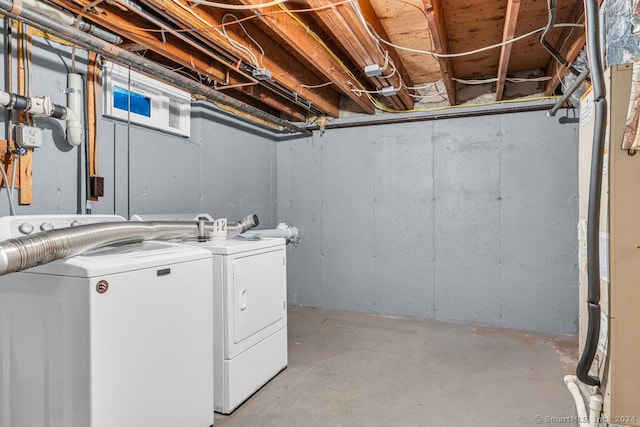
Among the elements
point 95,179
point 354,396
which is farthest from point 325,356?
point 95,179

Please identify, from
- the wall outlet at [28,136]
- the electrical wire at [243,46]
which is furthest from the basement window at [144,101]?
the electrical wire at [243,46]

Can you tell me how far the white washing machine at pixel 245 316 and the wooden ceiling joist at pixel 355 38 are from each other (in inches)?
55.0

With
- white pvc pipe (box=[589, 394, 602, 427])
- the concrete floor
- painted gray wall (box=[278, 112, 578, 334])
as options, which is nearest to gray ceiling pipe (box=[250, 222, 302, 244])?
painted gray wall (box=[278, 112, 578, 334])

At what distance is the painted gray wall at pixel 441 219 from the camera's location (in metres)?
3.60

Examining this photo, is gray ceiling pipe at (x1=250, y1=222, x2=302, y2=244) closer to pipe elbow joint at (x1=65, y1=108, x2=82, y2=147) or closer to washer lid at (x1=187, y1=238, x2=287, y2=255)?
washer lid at (x1=187, y1=238, x2=287, y2=255)

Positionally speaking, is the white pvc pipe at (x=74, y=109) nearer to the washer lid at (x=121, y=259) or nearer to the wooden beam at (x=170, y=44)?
the wooden beam at (x=170, y=44)

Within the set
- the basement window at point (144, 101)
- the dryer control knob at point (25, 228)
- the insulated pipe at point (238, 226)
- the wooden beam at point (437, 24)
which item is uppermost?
the wooden beam at point (437, 24)

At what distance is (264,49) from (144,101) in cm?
99

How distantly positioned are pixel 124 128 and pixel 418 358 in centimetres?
280

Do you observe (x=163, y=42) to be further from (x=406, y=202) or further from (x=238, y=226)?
(x=406, y=202)

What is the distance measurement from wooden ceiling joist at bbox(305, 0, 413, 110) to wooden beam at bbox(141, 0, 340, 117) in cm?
55

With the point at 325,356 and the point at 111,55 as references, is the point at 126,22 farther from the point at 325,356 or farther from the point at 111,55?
the point at 325,356

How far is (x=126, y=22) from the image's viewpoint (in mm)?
2195

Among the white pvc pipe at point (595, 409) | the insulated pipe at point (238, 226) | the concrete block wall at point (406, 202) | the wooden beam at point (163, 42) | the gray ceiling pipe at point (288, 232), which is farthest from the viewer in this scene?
the gray ceiling pipe at point (288, 232)
